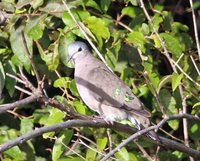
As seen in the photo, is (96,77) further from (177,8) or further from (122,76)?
(177,8)

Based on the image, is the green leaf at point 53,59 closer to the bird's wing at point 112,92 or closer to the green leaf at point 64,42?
the green leaf at point 64,42

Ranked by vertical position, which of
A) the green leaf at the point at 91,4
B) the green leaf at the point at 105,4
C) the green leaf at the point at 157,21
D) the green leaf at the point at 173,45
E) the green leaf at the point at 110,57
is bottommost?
the green leaf at the point at 173,45

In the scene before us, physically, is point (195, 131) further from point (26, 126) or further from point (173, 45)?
point (26, 126)

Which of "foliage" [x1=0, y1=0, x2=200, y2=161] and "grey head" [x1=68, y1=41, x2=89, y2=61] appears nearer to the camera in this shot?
"foliage" [x1=0, y1=0, x2=200, y2=161]

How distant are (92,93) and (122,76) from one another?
0.34 m

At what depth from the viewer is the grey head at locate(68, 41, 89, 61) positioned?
13.8ft

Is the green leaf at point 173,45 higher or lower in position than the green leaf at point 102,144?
higher

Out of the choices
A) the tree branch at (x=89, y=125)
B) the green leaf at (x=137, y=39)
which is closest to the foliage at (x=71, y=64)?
the green leaf at (x=137, y=39)

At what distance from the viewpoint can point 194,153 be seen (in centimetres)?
390

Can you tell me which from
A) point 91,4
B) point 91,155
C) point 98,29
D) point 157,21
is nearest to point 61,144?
point 91,155

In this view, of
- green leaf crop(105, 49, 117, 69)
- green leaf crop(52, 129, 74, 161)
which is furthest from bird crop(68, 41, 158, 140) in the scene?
green leaf crop(52, 129, 74, 161)

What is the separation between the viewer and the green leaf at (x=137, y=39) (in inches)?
162

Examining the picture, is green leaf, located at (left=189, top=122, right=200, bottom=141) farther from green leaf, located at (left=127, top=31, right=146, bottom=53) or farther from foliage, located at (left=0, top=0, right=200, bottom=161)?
green leaf, located at (left=127, top=31, right=146, bottom=53)

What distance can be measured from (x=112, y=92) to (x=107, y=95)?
0.03 m
